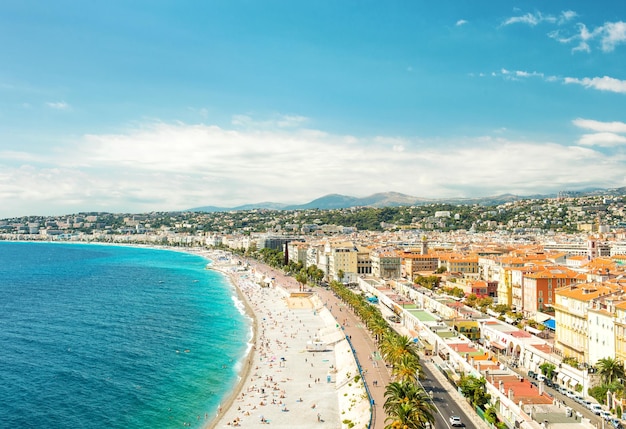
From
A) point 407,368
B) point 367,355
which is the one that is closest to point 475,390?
point 407,368

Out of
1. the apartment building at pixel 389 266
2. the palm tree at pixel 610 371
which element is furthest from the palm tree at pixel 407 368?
the apartment building at pixel 389 266

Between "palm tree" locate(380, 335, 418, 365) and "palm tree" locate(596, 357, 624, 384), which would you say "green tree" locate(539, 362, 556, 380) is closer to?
"palm tree" locate(596, 357, 624, 384)

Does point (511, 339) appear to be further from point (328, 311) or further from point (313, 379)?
point (328, 311)

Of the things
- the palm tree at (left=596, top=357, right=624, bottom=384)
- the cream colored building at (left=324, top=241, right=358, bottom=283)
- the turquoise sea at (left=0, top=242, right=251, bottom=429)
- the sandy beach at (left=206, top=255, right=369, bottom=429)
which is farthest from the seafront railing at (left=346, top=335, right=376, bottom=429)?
the cream colored building at (left=324, top=241, right=358, bottom=283)

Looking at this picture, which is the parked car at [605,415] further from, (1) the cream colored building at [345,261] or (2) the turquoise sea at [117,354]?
(1) the cream colored building at [345,261]

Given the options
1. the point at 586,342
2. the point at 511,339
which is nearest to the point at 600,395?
the point at 586,342
